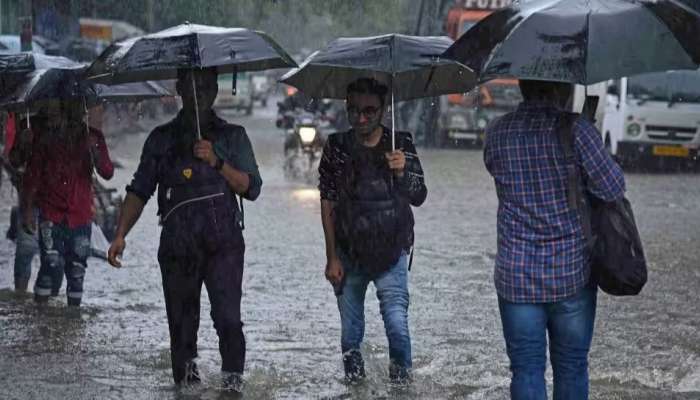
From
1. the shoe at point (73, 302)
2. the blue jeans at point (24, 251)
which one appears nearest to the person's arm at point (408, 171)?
→ the shoe at point (73, 302)

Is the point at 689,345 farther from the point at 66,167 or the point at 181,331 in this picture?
the point at 66,167

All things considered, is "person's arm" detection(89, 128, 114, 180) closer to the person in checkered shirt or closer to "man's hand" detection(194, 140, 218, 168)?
"man's hand" detection(194, 140, 218, 168)

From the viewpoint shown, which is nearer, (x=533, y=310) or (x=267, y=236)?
(x=533, y=310)

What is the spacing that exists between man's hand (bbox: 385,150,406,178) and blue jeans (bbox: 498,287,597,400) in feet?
4.60

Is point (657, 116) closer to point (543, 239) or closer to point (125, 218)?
point (125, 218)

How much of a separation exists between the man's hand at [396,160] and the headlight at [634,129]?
18.8m

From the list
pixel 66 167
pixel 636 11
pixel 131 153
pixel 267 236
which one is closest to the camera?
pixel 636 11

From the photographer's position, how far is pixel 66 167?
9234mm

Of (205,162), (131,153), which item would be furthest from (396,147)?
(131,153)

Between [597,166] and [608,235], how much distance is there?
0.27m

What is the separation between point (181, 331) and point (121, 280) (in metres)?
4.66

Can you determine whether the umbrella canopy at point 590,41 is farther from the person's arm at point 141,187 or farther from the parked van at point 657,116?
the parked van at point 657,116

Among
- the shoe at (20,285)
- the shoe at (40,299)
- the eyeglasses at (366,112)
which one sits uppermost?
the eyeglasses at (366,112)

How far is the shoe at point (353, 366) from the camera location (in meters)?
7.13
